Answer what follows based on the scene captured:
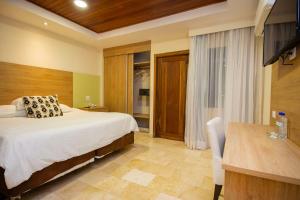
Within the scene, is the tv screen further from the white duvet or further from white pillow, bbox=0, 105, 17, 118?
white pillow, bbox=0, 105, 17, 118

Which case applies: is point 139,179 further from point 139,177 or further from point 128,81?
point 128,81

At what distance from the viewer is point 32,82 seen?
3127 mm

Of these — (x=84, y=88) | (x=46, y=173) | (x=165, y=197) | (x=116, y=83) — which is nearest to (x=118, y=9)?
(x=116, y=83)

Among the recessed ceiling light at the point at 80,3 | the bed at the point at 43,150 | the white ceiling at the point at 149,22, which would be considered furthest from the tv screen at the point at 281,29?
the recessed ceiling light at the point at 80,3

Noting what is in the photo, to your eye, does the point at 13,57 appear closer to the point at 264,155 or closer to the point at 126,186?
the point at 126,186

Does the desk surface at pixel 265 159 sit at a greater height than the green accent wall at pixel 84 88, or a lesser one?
lesser

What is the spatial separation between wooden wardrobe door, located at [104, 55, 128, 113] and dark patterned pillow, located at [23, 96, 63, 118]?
1.79m

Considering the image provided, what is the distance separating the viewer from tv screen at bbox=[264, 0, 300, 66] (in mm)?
1036

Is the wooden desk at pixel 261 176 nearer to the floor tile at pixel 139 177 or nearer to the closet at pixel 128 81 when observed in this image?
the floor tile at pixel 139 177

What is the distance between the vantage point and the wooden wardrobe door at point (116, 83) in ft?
14.3

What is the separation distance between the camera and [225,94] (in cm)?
290

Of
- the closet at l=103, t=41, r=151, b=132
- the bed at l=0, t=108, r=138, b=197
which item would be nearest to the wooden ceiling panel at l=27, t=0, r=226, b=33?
the closet at l=103, t=41, r=151, b=132

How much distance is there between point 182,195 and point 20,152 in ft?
5.48

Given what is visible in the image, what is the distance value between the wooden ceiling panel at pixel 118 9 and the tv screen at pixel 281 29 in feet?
4.36
